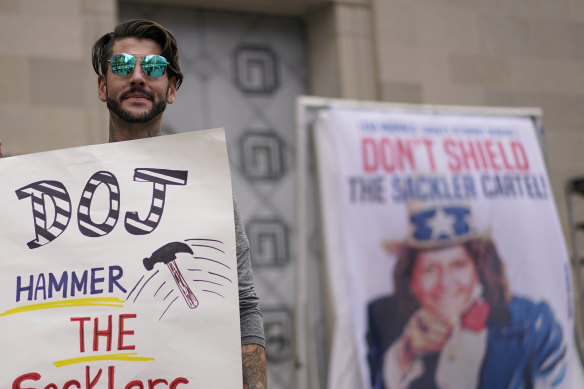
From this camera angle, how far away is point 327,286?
4645 mm

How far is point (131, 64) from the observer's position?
90.7 inches

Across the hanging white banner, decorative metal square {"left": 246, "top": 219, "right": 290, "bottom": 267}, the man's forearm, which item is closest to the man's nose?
the man's forearm

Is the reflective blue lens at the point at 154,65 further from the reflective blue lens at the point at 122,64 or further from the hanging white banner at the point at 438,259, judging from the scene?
the hanging white banner at the point at 438,259

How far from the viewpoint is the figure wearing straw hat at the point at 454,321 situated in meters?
4.64

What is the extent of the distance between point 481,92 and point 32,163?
5.20 meters

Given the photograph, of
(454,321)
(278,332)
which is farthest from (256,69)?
(454,321)

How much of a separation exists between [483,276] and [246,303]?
2.78m

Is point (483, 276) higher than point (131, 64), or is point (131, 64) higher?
point (131, 64)

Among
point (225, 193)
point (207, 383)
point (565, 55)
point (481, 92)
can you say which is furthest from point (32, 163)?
point (565, 55)

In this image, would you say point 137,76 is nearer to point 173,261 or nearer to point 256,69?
point 173,261

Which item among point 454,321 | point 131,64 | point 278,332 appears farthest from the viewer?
point 278,332

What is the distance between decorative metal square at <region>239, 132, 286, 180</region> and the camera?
675 cm

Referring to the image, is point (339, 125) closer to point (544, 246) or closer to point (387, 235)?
point (387, 235)

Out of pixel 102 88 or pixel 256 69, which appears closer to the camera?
pixel 102 88
